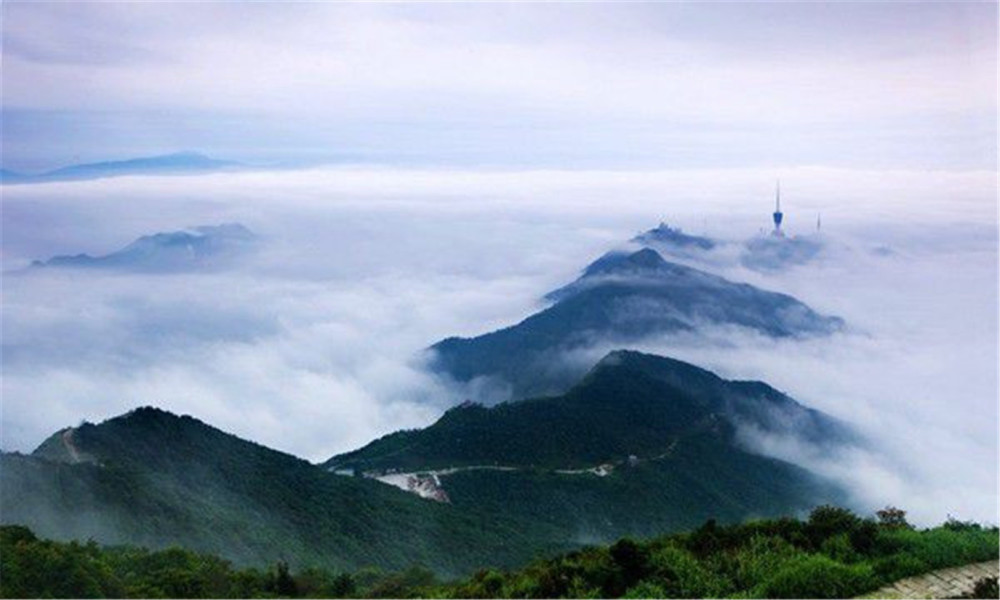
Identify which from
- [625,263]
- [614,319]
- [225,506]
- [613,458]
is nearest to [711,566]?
[225,506]

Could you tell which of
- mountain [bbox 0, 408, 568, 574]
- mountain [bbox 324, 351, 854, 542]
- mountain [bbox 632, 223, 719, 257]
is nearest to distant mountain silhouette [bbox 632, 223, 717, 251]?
mountain [bbox 632, 223, 719, 257]

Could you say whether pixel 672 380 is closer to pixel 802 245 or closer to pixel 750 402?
pixel 750 402

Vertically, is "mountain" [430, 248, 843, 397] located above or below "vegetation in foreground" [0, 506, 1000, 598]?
below

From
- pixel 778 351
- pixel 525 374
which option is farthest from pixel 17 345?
pixel 778 351

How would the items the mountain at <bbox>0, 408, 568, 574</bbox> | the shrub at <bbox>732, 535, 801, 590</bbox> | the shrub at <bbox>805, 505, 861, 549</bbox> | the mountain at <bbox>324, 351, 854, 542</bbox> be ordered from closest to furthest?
1. the shrub at <bbox>732, 535, 801, 590</bbox>
2. the shrub at <bbox>805, 505, 861, 549</bbox>
3. the mountain at <bbox>0, 408, 568, 574</bbox>
4. the mountain at <bbox>324, 351, 854, 542</bbox>

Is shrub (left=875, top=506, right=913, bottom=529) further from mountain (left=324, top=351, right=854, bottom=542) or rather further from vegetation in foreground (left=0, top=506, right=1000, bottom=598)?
mountain (left=324, top=351, right=854, bottom=542)

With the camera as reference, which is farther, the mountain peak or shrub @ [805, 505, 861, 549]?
the mountain peak

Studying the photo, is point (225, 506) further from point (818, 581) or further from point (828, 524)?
point (818, 581)
